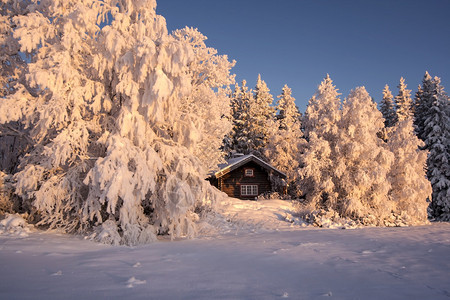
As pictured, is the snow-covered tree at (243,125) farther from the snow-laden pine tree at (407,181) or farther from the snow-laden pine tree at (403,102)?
the snow-laden pine tree at (407,181)

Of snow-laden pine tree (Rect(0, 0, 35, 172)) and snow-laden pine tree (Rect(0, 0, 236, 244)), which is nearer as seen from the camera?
snow-laden pine tree (Rect(0, 0, 236, 244))

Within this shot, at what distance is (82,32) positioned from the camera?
38.3 feet

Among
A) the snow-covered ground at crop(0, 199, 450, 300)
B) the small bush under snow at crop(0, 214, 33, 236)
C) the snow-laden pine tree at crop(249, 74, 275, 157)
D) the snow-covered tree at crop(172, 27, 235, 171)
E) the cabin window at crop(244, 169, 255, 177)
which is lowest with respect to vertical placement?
the snow-covered ground at crop(0, 199, 450, 300)

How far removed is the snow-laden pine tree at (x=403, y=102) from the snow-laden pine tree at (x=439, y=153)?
736 centimetres

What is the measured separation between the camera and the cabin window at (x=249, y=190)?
3234 cm

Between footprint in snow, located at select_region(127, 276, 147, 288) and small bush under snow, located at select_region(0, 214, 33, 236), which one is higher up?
small bush under snow, located at select_region(0, 214, 33, 236)

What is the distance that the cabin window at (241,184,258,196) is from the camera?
3234cm

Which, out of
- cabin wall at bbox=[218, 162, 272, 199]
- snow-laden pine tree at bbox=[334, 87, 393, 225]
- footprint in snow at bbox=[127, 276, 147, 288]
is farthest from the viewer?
cabin wall at bbox=[218, 162, 272, 199]

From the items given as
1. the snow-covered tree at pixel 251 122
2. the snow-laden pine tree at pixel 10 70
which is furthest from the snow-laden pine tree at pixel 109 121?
the snow-covered tree at pixel 251 122

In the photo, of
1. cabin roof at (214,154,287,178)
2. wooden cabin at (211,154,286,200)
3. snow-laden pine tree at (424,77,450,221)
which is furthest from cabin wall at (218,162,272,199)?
snow-laden pine tree at (424,77,450,221)

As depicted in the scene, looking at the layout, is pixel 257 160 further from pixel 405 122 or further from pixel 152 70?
pixel 152 70

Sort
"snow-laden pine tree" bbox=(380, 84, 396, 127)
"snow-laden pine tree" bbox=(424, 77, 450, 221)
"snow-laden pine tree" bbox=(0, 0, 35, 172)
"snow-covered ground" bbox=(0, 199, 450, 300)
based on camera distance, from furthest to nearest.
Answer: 1. "snow-laden pine tree" bbox=(380, 84, 396, 127)
2. "snow-laden pine tree" bbox=(424, 77, 450, 221)
3. "snow-laden pine tree" bbox=(0, 0, 35, 172)
4. "snow-covered ground" bbox=(0, 199, 450, 300)

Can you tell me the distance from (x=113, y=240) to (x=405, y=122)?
2285cm

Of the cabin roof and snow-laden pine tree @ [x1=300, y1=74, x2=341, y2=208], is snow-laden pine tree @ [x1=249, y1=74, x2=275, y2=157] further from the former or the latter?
snow-laden pine tree @ [x1=300, y1=74, x2=341, y2=208]
